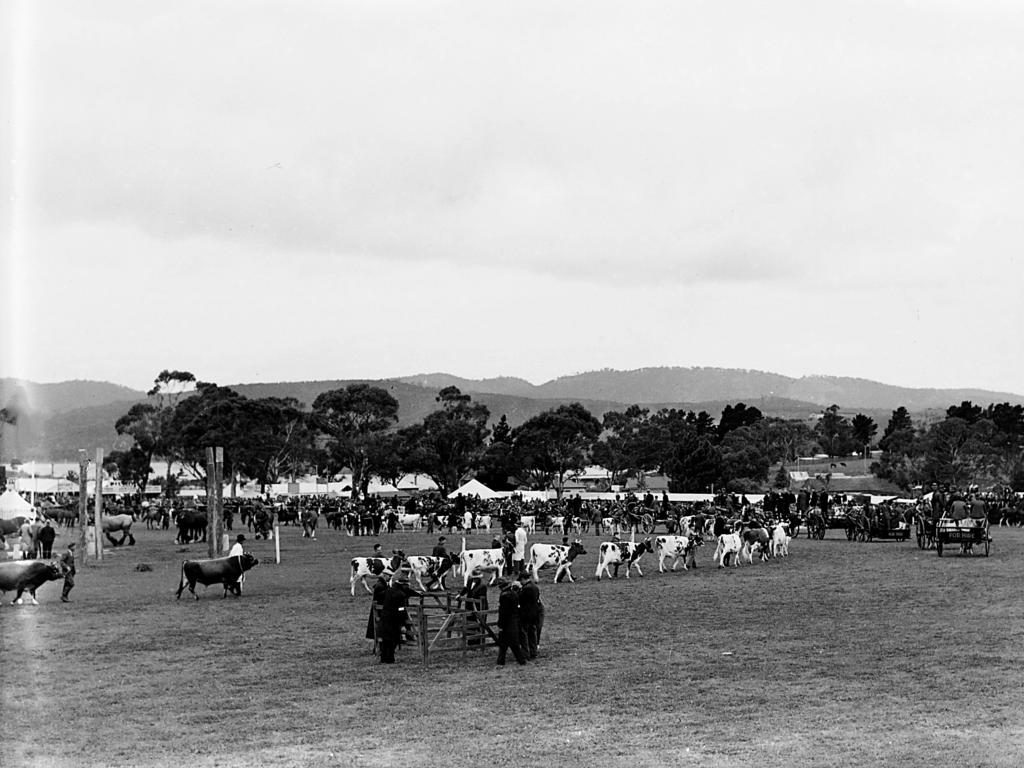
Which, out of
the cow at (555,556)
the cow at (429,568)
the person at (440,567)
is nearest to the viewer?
the person at (440,567)

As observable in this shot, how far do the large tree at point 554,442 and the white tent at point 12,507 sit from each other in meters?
59.4

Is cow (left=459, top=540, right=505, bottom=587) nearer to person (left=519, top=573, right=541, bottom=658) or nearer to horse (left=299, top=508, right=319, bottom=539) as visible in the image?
person (left=519, top=573, right=541, bottom=658)

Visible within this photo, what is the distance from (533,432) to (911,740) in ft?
315

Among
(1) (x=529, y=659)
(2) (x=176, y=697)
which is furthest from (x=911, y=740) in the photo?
(2) (x=176, y=697)

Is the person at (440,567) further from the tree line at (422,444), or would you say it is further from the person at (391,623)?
the tree line at (422,444)

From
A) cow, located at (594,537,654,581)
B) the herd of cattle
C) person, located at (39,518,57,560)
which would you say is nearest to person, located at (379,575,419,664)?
the herd of cattle

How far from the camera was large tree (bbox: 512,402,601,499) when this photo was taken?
10838cm

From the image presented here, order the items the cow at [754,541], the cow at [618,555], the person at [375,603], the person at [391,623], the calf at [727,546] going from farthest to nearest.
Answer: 1. the cow at [754,541]
2. the calf at [727,546]
3. the cow at [618,555]
4. the person at [375,603]
5. the person at [391,623]

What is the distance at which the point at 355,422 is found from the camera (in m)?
114

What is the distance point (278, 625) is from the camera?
22.6 metres

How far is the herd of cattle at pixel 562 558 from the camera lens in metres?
28.8

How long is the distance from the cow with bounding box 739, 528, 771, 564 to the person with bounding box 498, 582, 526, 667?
21211 millimetres

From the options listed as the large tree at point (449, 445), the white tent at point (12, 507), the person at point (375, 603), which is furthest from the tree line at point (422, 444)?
the person at point (375, 603)

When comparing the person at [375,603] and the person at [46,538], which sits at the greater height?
the person at [375,603]
